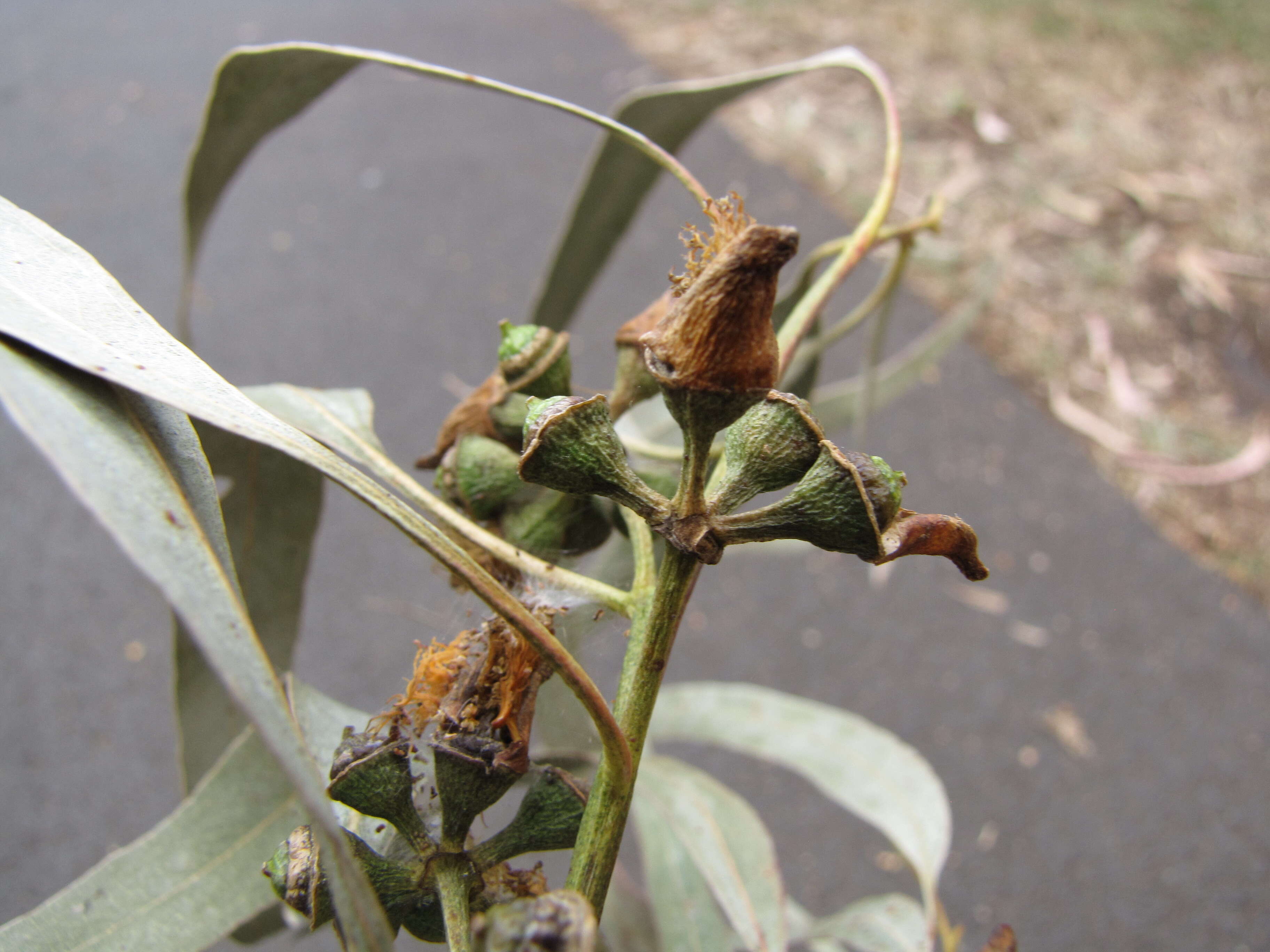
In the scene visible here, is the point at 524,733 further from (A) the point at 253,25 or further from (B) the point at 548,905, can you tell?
(A) the point at 253,25

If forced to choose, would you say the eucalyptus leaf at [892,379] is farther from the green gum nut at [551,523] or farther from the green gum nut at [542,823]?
the green gum nut at [542,823]

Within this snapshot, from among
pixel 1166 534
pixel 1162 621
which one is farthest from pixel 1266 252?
pixel 1162 621

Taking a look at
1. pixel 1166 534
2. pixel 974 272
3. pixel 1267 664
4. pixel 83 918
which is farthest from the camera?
pixel 974 272

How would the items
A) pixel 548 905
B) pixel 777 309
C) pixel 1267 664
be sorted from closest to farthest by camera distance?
pixel 548 905, pixel 777 309, pixel 1267 664

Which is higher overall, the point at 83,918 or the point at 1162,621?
the point at 83,918

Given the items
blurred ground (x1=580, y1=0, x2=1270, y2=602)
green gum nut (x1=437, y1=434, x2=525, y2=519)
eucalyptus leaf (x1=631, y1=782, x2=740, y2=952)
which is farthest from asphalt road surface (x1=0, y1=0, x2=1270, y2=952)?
green gum nut (x1=437, y1=434, x2=525, y2=519)

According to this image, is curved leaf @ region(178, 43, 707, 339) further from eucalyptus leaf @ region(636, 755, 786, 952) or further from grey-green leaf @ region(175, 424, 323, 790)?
eucalyptus leaf @ region(636, 755, 786, 952)

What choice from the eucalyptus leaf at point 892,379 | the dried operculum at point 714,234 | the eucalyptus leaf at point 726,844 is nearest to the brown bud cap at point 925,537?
the dried operculum at point 714,234
